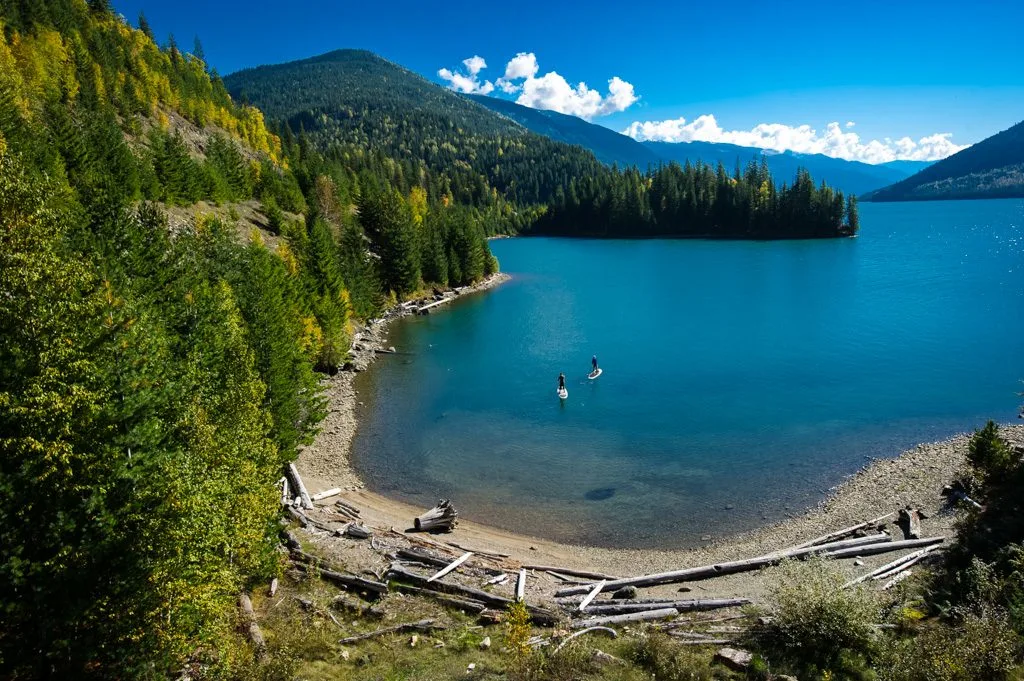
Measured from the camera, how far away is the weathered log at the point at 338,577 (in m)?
21.1

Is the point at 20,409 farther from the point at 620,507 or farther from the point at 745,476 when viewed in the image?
the point at 745,476

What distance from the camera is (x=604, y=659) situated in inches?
611

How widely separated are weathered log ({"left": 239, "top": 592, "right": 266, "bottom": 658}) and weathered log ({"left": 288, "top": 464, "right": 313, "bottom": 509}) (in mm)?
10469

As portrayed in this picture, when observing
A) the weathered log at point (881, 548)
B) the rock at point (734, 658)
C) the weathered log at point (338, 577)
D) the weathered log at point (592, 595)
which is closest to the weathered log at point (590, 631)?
the weathered log at point (592, 595)

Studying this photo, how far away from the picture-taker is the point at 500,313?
87.1 meters

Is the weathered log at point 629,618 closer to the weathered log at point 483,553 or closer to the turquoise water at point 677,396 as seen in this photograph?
the weathered log at point 483,553

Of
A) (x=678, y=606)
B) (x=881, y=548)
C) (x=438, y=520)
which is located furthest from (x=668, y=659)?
(x=438, y=520)

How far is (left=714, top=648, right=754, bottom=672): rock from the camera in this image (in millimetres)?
14742

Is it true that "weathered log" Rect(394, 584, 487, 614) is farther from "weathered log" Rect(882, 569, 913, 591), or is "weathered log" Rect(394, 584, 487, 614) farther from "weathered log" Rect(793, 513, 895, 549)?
"weathered log" Rect(793, 513, 895, 549)

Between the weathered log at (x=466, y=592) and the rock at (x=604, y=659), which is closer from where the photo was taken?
the rock at (x=604, y=659)

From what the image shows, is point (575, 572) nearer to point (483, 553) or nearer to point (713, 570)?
point (483, 553)

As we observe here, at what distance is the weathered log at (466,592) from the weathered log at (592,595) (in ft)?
4.64

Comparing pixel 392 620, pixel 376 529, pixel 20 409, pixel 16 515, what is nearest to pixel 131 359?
pixel 20 409

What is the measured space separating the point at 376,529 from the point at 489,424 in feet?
56.5
